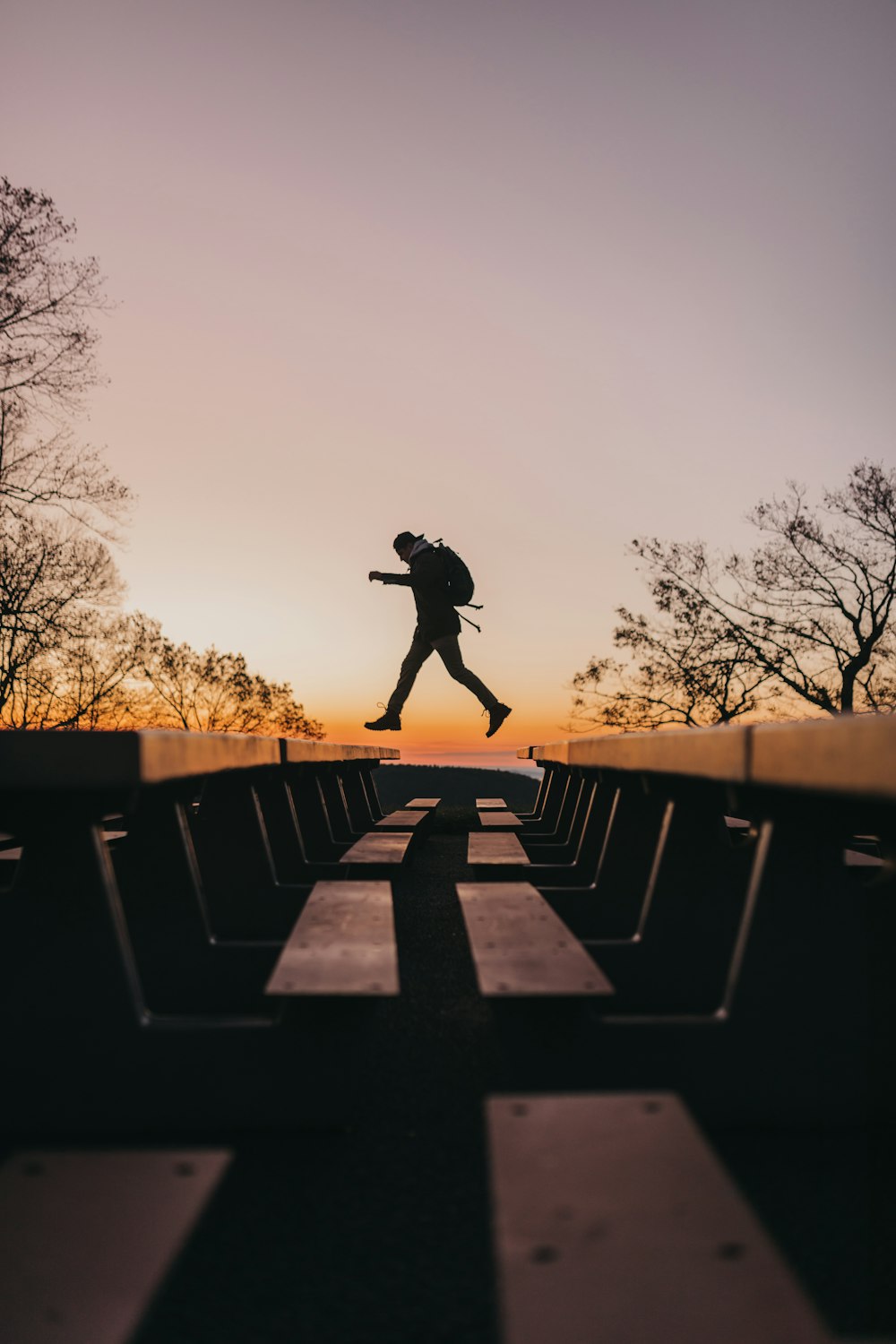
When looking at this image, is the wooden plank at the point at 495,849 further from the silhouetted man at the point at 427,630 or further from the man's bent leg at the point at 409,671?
the man's bent leg at the point at 409,671

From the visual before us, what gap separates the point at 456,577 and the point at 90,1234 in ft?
27.1

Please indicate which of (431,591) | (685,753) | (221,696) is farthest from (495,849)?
(221,696)

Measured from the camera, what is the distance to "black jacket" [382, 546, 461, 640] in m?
9.46

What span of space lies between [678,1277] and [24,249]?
1799 centimetres

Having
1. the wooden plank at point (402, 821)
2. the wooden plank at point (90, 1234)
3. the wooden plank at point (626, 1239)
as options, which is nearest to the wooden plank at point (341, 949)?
the wooden plank at point (90, 1234)

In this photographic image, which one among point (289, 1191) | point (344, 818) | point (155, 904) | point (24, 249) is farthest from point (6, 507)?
point (289, 1191)

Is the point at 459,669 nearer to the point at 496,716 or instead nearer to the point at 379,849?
the point at 496,716

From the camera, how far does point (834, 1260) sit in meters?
1.69

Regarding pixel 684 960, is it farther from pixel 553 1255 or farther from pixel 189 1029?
pixel 553 1255

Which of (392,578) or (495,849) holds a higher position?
(392,578)

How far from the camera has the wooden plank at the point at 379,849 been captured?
505 centimetres

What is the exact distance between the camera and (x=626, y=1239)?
4.16 ft

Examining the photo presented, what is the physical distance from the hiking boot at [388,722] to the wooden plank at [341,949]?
256 inches

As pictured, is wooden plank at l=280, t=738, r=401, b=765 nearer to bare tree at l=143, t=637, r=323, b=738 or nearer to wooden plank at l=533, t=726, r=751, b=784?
wooden plank at l=533, t=726, r=751, b=784
